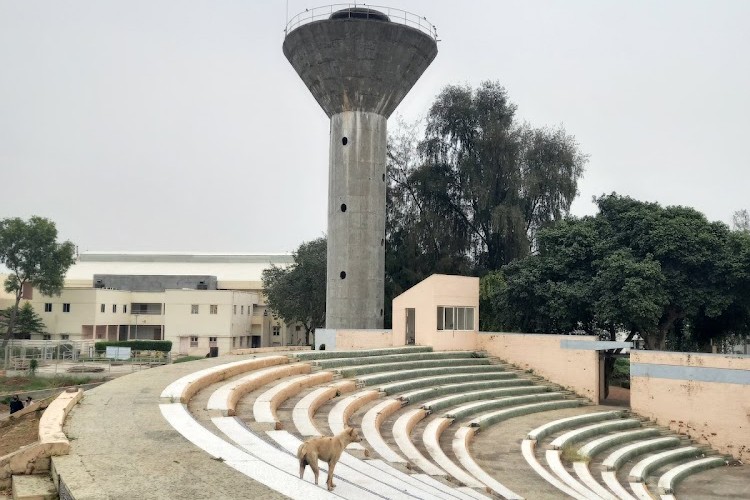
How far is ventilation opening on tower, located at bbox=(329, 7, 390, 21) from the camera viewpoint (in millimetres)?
31703

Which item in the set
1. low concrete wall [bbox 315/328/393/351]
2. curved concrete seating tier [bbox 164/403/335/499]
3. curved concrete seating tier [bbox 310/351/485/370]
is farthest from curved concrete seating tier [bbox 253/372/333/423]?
low concrete wall [bbox 315/328/393/351]

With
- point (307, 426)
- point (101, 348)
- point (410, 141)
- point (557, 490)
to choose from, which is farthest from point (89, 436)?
point (101, 348)

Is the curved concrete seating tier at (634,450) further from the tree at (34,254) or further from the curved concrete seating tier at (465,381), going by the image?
the tree at (34,254)

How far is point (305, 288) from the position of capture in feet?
153

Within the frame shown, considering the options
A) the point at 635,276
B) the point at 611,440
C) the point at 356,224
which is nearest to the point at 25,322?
the point at 356,224

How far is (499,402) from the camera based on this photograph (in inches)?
768

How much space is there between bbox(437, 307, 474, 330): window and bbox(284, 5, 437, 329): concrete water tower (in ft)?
20.9

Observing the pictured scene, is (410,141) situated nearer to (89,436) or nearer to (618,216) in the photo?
(618,216)

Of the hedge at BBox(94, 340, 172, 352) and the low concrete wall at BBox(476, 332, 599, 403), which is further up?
the low concrete wall at BBox(476, 332, 599, 403)

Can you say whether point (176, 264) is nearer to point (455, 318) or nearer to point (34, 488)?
point (455, 318)

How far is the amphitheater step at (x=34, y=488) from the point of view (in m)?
6.44

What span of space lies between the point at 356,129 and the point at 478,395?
16450 millimetres

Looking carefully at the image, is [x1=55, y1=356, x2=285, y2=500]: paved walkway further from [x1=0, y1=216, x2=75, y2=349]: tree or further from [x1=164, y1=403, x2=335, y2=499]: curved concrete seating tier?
[x1=0, y1=216, x2=75, y2=349]: tree

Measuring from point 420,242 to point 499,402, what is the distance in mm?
18949
